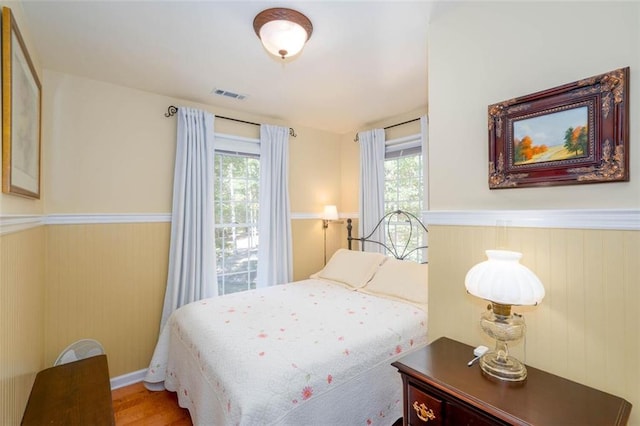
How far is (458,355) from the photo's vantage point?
1398 millimetres

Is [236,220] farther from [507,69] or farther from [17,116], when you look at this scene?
[507,69]

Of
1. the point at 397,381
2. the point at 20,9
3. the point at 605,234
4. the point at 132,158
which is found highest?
the point at 20,9

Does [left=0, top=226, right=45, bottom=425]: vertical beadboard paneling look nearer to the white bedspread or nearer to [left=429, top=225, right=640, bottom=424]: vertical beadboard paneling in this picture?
the white bedspread

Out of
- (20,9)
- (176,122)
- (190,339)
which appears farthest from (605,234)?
(176,122)

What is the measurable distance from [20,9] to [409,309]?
3055mm

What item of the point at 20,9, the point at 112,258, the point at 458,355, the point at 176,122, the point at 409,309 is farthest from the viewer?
the point at 176,122

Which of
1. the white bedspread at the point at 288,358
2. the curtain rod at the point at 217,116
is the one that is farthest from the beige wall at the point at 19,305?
the curtain rod at the point at 217,116

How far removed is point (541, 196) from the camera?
1292mm

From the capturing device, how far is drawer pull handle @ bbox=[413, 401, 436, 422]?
1.21 m

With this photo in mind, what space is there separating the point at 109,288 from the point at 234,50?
2.23m

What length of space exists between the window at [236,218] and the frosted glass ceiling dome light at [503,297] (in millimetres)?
2590

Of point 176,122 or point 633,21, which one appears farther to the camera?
point 176,122

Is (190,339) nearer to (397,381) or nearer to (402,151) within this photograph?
(397,381)

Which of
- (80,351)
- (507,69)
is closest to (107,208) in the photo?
(80,351)
